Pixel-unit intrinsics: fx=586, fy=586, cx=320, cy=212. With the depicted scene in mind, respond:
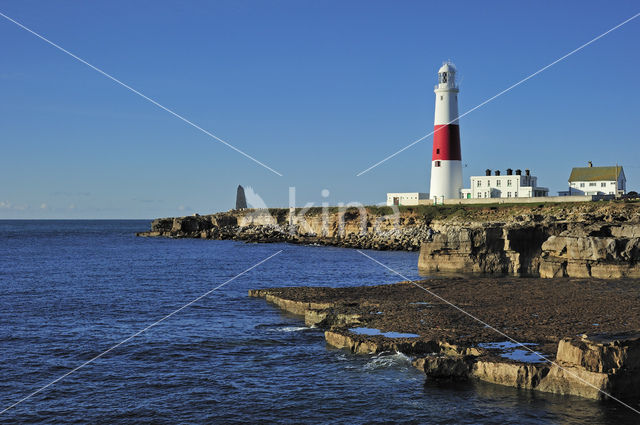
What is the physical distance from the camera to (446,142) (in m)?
77.6

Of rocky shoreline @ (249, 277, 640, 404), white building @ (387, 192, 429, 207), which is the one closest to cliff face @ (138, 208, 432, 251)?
white building @ (387, 192, 429, 207)

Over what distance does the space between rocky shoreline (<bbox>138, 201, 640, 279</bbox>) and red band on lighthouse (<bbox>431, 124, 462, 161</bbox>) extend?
25.1 feet

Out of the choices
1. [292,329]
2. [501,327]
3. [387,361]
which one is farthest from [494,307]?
[292,329]

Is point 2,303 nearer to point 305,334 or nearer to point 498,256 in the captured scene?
point 305,334

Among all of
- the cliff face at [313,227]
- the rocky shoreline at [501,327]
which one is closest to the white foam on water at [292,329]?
the rocky shoreline at [501,327]

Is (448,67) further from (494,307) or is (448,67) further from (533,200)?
(494,307)

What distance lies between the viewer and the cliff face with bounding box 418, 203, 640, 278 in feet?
116

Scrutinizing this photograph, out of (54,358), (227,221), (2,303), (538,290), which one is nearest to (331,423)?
(54,358)

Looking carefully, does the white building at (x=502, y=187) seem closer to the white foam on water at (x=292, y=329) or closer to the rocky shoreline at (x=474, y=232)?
the rocky shoreline at (x=474, y=232)

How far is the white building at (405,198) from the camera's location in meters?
92.6

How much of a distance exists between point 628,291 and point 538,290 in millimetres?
4178

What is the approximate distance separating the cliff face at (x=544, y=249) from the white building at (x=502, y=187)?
36366mm

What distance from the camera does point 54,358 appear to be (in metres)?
21.6

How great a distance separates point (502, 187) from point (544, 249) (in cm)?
4951
